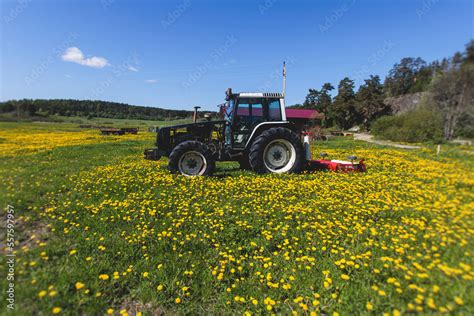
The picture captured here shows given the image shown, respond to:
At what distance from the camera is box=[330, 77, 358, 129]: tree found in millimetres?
54625

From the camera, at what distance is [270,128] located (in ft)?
25.0

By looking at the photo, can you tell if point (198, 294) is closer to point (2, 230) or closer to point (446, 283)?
point (446, 283)

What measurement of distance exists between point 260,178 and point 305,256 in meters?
3.82

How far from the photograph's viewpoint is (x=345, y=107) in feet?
178

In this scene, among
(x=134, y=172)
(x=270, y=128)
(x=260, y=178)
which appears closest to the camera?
(x=260, y=178)

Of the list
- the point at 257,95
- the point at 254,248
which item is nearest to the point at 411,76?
the point at 254,248

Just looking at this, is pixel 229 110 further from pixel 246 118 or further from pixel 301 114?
pixel 301 114

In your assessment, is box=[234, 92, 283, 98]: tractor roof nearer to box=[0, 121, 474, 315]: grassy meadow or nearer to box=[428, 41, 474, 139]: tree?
box=[0, 121, 474, 315]: grassy meadow

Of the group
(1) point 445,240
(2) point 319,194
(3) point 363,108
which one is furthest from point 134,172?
(3) point 363,108

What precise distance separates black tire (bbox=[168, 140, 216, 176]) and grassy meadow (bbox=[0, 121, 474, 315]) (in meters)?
1.50

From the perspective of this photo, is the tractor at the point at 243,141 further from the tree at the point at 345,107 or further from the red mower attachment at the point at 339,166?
the tree at the point at 345,107

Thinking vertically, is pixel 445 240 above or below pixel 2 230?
above

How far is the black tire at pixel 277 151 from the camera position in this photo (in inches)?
289

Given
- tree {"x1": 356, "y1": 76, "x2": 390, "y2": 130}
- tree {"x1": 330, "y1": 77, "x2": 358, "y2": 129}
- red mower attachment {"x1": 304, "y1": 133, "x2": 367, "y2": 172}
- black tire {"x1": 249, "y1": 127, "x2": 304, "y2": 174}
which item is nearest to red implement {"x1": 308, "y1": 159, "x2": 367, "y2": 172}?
red mower attachment {"x1": 304, "y1": 133, "x2": 367, "y2": 172}
